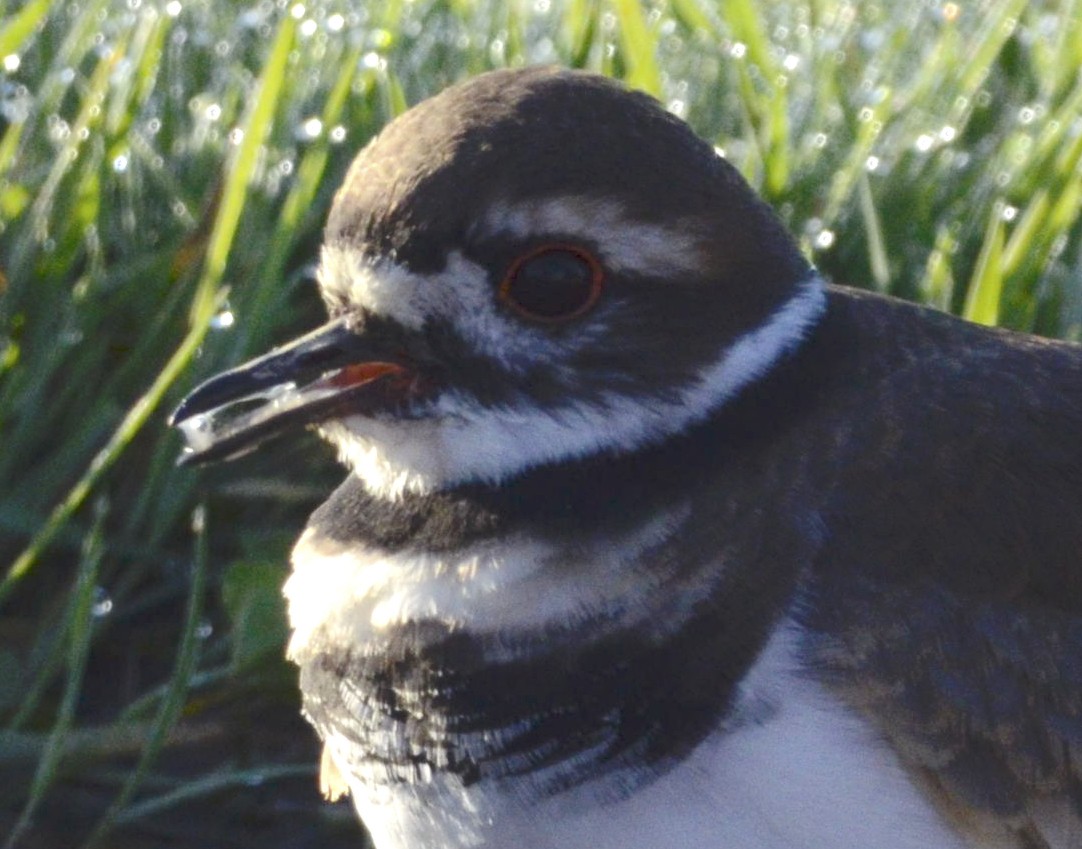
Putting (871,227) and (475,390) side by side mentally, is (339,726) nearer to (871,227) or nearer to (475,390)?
(475,390)

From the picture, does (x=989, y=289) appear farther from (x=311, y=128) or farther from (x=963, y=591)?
(x=311, y=128)

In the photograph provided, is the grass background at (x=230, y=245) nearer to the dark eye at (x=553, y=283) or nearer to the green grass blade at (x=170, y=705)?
the green grass blade at (x=170, y=705)

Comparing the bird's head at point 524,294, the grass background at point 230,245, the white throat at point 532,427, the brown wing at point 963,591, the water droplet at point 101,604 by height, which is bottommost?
the water droplet at point 101,604

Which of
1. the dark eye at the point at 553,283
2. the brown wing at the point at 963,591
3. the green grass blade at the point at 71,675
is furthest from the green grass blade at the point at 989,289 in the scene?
the green grass blade at the point at 71,675

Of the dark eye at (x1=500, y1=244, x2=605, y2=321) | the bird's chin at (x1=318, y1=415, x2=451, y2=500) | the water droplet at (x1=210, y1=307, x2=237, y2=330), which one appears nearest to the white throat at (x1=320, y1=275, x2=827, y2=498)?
the bird's chin at (x1=318, y1=415, x2=451, y2=500)

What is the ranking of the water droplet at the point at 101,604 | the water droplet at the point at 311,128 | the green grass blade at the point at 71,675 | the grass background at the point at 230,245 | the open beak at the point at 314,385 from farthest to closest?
1. the water droplet at the point at 311,128
2. the water droplet at the point at 101,604
3. the grass background at the point at 230,245
4. the green grass blade at the point at 71,675
5. the open beak at the point at 314,385

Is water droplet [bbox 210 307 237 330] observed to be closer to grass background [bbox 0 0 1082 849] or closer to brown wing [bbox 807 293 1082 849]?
grass background [bbox 0 0 1082 849]

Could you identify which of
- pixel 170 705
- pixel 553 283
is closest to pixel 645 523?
pixel 553 283
